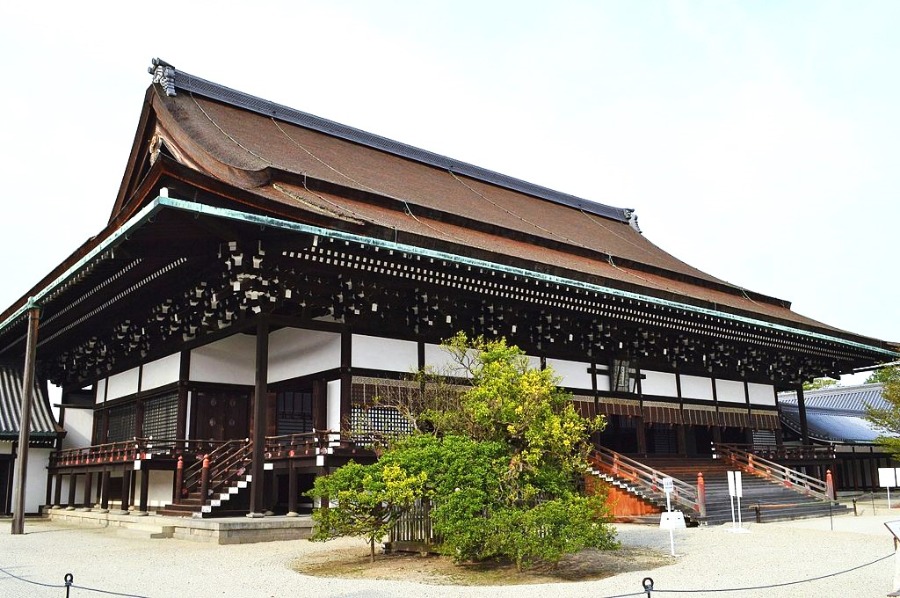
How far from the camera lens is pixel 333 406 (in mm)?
14148

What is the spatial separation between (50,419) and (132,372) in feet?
15.5

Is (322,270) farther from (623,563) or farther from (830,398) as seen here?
(830,398)

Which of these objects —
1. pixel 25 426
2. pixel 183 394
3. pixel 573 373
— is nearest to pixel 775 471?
pixel 573 373

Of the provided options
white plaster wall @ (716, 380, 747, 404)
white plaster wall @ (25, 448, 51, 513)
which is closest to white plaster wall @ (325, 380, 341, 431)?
white plaster wall @ (716, 380, 747, 404)

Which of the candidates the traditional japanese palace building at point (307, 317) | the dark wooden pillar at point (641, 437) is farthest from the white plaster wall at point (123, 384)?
the dark wooden pillar at point (641, 437)

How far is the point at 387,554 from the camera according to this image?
34.0 feet

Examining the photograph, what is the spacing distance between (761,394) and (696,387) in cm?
314

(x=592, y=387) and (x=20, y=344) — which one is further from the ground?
(x=20, y=344)

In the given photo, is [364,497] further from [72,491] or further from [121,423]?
[72,491]

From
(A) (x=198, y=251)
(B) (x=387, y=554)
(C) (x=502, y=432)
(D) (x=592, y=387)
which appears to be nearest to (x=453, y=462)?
(C) (x=502, y=432)

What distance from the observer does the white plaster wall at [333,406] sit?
13.9m

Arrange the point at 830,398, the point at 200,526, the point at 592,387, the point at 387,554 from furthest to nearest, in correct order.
→ 1. the point at 830,398
2. the point at 592,387
3. the point at 200,526
4. the point at 387,554

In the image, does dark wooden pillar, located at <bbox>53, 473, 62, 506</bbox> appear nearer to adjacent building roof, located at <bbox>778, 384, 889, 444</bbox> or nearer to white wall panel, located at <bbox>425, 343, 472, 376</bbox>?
white wall panel, located at <bbox>425, 343, 472, 376</bbox>

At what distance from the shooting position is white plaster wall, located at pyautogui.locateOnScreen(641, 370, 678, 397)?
18.7m
